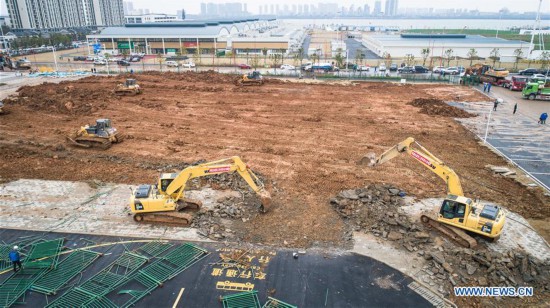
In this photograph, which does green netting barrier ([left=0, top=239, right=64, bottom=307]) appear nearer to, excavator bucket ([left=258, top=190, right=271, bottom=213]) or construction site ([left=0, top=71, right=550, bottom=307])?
construction site ([left=0, top=71, right=550, bottom=307])

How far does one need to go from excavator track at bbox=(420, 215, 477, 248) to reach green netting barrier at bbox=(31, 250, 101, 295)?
1325 centimetres

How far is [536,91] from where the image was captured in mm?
36344

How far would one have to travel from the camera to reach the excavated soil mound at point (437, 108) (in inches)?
1224

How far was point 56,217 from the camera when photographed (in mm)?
16078

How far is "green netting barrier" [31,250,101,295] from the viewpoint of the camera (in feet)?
39.1

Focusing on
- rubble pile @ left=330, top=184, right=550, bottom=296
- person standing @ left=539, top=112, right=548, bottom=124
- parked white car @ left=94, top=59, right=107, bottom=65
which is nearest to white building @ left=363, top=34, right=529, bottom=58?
person standing @ left=539, top=112, right=548, bottom=124

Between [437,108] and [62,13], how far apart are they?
142324 mm

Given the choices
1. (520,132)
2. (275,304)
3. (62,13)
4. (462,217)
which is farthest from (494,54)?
(62,13)

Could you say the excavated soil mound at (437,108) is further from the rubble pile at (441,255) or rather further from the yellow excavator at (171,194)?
the yellow excavator at (171,194)

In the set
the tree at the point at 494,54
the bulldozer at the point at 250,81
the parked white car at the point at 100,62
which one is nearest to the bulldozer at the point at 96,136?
the bulldozer at the point at 250,81

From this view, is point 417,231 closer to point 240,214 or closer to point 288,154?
point 240,214

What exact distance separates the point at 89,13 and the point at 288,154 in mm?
156043

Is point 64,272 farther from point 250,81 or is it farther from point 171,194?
point 250,81

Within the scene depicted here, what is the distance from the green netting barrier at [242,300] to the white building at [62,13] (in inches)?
5509
